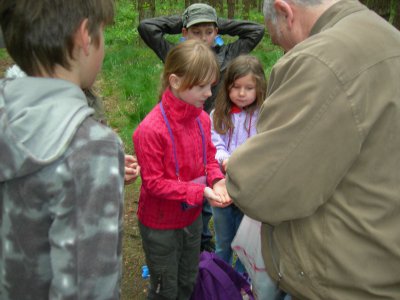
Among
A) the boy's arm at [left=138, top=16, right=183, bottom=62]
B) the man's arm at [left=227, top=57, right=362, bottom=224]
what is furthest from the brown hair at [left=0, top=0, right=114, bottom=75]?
the boy's arm at [left=138, top=16, right=183, bottom=62]

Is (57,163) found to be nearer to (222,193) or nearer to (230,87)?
(222,193)

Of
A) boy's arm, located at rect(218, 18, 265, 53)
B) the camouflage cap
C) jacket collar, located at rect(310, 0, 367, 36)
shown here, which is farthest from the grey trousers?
boy's arm, located at rect(218, 18, 265, 53)

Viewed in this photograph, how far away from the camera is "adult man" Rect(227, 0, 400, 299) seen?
131cm

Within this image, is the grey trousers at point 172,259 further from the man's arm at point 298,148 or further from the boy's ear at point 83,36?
the boy's ear at point 83,36

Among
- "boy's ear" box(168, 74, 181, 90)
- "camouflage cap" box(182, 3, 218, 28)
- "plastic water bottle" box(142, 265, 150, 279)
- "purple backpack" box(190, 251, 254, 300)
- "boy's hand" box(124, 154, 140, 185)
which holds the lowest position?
"plastic water bottle" box(142, 265, 150, 279)

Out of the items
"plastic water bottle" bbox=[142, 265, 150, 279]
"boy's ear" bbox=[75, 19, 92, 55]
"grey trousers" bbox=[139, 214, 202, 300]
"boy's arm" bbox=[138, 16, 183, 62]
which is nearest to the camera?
"boy's ear" bbox=[75, 19, 92, 55]

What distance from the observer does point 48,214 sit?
1.10 metres

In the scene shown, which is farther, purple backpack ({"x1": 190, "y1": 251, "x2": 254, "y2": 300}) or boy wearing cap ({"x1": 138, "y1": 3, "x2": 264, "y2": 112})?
boy wearing cap ({"x1": 138, "y1": 3, "x2": 264, "y2": 112})

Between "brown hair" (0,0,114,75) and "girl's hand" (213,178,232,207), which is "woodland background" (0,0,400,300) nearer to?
"girl's hand" (213,178,232,207)

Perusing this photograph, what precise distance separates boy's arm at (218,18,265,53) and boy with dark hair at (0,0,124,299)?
266 centimetres

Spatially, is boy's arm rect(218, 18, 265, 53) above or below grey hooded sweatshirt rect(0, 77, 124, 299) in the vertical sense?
below

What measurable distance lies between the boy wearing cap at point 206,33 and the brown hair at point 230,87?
456mm

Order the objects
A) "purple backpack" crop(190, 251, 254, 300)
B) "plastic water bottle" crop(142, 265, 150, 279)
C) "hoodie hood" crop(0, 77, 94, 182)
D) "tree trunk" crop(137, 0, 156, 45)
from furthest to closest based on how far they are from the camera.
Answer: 1. "tree trunk" crop(137, 0, 156, 45)
2. "plastic water bottle" crop(142, 265, 150, 279)
3. "purple backpack" crop(190, 251, 254, 300)
4. "hoodie hood" crop(0, 77, 94, 182)

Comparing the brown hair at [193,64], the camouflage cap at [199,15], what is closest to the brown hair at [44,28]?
the brown hair at [193,64]
